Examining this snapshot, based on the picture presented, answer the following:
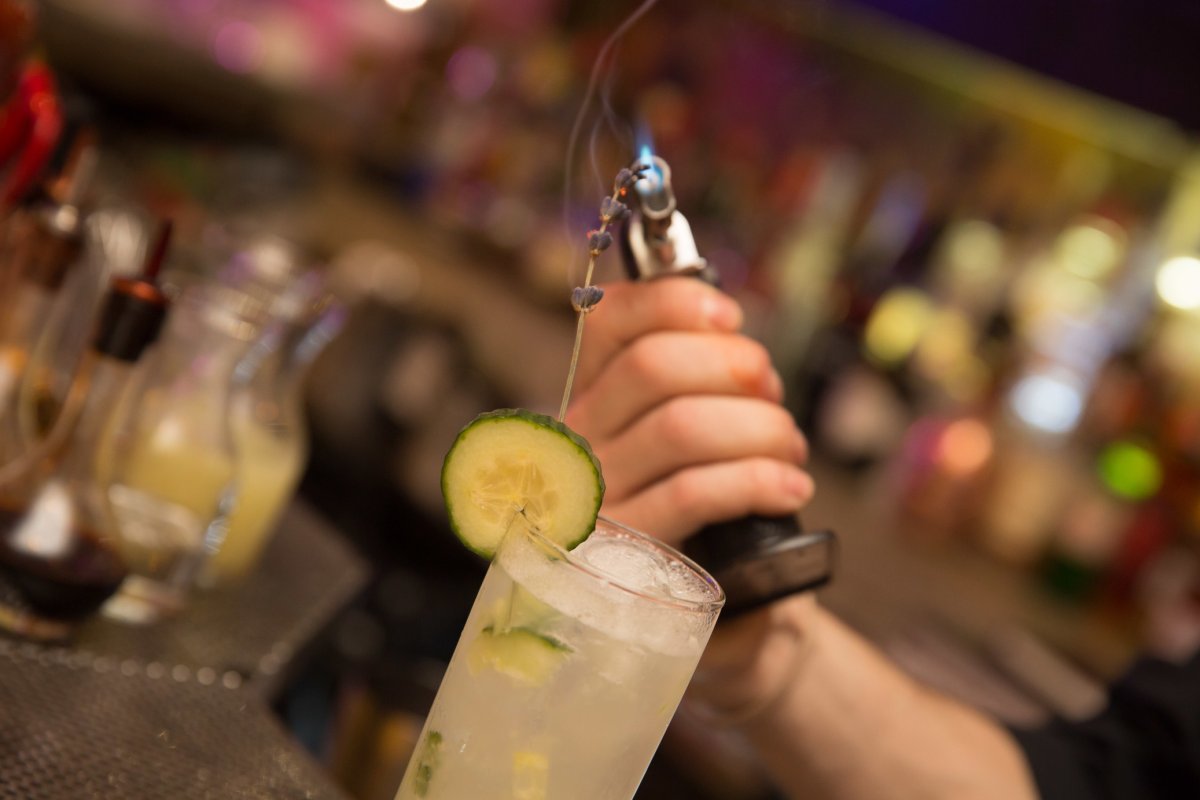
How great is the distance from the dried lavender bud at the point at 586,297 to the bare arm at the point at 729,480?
11.1 inches

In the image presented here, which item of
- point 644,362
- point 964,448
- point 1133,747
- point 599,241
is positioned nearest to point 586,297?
point 599,241

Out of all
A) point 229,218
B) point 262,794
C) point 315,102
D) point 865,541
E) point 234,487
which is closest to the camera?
point 262,794

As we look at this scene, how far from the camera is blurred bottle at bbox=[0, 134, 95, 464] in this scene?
1004 millimetres

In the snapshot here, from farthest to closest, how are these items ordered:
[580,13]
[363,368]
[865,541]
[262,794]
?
A: 1. [580,13]
2. [363,368]
3. [865,541]
4. [262,794]

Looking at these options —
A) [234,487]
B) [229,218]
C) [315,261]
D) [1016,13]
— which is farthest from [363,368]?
[234,487]

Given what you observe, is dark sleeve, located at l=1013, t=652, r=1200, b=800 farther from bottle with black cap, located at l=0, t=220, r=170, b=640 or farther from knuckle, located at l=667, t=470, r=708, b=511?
bottle with black cap, located at l=0, t=220, r=170, b=640

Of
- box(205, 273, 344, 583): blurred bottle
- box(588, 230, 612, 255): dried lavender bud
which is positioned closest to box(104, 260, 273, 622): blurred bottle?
box(205, 273, 344, 583): blurred bottle

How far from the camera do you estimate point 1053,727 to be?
1.56 m

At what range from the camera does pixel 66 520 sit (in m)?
0.99

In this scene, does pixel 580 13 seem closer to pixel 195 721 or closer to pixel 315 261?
pixel 315 261

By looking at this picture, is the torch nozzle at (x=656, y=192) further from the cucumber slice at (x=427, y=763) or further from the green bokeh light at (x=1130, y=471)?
the green bokeh light at (x=1130, y=471)

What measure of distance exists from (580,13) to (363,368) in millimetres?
1965

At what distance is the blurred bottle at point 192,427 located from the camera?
1.23 meters

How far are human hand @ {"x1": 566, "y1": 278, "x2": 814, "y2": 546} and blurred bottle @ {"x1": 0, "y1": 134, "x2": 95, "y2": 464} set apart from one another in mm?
460
